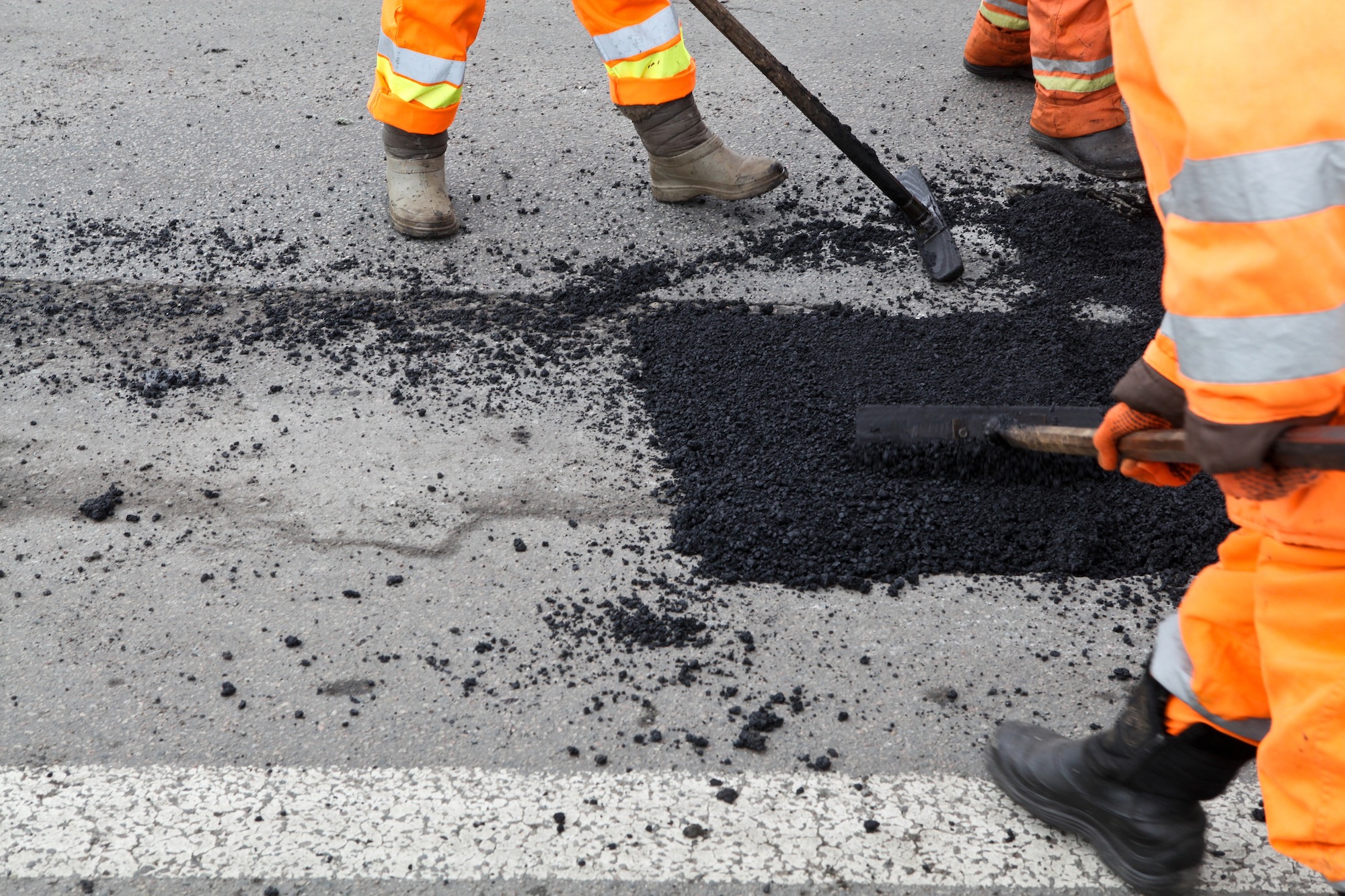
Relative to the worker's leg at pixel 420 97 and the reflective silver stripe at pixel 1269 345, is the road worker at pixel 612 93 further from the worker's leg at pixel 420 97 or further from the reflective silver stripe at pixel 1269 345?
the reflective silver stripe at pixel 1269 345

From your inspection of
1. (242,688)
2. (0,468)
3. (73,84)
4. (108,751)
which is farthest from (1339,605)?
(73,84)

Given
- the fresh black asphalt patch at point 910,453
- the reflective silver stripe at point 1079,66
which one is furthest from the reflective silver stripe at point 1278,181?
the reflective silver stripe at point 1079,66

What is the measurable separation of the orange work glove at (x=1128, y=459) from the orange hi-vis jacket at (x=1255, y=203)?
1.09 ft

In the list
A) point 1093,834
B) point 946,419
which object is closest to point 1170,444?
point 1093,834

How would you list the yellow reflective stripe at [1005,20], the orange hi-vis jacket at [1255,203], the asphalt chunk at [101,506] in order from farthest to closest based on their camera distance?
the yellow reflective stripe at [1005,20] → the asphalt chunk at [101,506] → the orange hi-vis jacket at [1255,203]

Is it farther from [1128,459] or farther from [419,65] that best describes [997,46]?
[1128,459]

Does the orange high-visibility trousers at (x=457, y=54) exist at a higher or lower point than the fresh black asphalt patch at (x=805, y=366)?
higher

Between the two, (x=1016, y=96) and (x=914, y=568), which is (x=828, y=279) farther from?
(x=1016, y=96)

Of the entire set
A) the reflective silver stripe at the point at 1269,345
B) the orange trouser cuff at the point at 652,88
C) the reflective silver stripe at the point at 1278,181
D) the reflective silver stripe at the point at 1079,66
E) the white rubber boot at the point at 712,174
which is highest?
the reflective silver stripe at the point at 1278,181

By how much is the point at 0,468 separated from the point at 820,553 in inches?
85.6

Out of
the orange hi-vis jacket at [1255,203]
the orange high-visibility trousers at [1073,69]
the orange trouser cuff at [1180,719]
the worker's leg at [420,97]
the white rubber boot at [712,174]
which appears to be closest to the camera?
the orange hi-vis jacket at [1255,203]

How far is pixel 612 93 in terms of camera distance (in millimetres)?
3695

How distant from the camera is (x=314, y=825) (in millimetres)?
1821

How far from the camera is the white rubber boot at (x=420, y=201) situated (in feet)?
12.1
